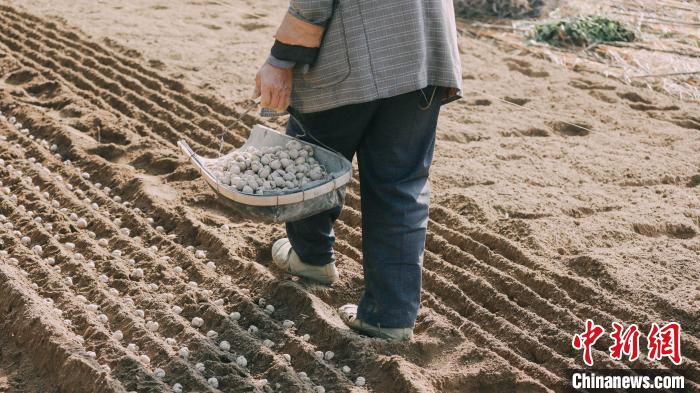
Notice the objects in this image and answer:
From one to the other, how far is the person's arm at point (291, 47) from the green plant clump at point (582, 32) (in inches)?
197

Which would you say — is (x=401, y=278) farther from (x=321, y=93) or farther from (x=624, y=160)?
(x=624, y=160)

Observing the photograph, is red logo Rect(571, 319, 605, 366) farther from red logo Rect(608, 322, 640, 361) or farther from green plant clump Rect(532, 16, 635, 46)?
green plant clump Rect(532, 16, 635, 46)

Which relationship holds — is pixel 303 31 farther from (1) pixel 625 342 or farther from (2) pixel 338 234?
(1) pixel 625 342

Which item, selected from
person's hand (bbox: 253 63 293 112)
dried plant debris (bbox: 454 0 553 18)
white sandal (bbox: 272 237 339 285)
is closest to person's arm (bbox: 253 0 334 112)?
person's hand (bbox: 253 63 293 112)

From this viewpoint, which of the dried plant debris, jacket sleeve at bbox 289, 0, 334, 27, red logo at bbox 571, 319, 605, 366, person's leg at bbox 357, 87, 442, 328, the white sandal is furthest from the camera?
the dried plant debris

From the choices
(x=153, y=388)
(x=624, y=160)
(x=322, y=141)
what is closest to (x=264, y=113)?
(x=322, y=141)

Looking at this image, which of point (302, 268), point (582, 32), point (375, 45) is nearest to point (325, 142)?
point (375, 45)

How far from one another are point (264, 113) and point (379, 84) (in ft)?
1.81

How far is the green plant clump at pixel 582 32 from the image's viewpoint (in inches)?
310

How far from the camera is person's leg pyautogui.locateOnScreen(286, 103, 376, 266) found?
3416mm

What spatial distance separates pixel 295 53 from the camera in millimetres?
3283

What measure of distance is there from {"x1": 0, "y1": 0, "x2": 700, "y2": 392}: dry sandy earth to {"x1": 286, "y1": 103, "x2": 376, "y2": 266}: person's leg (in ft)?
0.54

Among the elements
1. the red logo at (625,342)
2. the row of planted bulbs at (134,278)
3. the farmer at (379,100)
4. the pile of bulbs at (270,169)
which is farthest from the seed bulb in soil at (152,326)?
the red logo at (625,342)

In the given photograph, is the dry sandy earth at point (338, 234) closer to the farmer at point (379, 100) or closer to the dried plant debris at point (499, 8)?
the farmer at point (379, 100)
